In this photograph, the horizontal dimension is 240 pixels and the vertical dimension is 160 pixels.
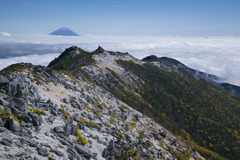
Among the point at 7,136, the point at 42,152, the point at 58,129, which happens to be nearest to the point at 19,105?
the point at 58,129

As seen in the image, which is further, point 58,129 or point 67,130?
point 67,130

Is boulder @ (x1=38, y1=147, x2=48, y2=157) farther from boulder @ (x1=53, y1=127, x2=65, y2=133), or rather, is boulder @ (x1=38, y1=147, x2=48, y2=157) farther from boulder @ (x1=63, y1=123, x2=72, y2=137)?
boulder @ (x1=63, y1=123, x2=72, y2=137)

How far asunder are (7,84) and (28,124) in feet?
35.0

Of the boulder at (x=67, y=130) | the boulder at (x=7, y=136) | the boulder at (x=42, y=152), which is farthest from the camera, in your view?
the boulder at (x=67, y=130)

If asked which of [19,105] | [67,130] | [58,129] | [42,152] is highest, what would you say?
[19,105]

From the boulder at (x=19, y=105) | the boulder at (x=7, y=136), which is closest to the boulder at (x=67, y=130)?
the boulder at (x=19, y=105)

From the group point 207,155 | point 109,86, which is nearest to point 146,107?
point 109,86

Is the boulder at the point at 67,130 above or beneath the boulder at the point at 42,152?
beneath

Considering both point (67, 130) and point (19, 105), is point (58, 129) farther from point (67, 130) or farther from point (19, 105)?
point (19, 105)

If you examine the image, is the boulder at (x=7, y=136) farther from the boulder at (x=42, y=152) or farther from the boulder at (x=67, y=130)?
the boulder at (x=67, y=130)

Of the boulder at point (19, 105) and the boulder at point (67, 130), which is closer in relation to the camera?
the boulder at point (19, 105)

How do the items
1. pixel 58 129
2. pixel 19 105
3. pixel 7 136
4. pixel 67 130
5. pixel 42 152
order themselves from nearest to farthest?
pixel 7 136 → pixel 42 152 → pixel 19 105 → pixel 58 129 → pixel 67 130

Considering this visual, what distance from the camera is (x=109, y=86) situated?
511 ft

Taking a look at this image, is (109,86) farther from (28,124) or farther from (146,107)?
(28,124)
